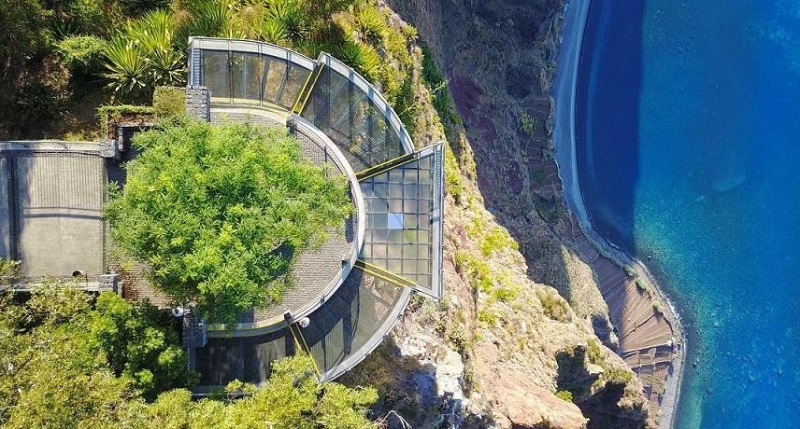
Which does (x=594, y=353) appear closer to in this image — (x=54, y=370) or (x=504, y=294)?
(x=504, y=294)

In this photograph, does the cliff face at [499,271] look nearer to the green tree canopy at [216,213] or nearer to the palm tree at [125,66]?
the green tree canopy at [216,213]

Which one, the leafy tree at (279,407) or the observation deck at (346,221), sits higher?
the observation deck at (346,221)

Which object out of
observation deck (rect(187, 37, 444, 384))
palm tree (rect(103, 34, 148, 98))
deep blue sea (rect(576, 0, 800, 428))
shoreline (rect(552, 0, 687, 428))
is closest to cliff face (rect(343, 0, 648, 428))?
shoreline (rect(552, 0, 687, 428))

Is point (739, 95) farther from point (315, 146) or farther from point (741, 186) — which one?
point (315, 146)

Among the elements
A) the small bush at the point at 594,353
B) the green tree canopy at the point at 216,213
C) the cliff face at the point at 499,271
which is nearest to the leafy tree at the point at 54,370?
the green tree canopy at the point at 216,213

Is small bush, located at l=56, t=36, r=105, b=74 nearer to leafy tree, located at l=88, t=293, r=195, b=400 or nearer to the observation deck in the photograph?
the observation deck
